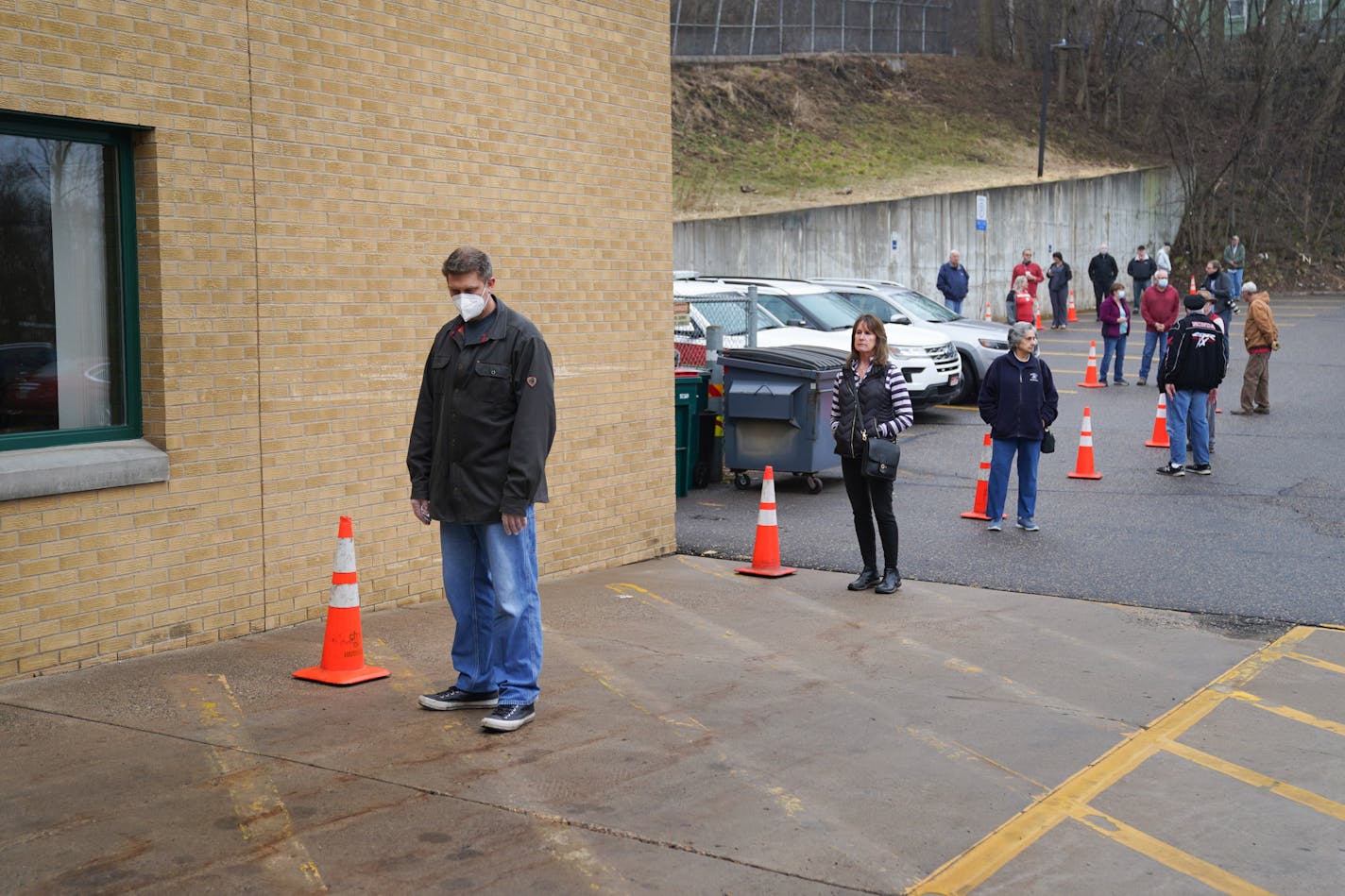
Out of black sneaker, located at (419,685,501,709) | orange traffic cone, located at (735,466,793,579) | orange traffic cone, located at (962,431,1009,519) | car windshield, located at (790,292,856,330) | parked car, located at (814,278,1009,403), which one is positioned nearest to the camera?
black sneaker, located at (419,685,501,709)

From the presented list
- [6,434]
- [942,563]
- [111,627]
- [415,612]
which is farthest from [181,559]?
[942,563]

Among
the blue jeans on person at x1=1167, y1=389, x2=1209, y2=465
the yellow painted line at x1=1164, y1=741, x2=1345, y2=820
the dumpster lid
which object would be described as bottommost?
the yellow painted line at x1=1164, y1=741, x2=1345, y2=820

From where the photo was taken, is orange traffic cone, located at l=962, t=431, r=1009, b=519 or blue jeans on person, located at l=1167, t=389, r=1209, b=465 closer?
orange traffic cone, located at l=962, t=431, r=1009, b=519

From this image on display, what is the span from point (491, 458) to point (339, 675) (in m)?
1.48

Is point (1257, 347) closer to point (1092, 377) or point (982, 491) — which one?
point (1092, 377)

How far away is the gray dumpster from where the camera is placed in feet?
44.0

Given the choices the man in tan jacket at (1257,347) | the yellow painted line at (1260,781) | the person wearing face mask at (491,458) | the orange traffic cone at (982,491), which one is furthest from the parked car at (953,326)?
the person wearing face mask at (491,458)

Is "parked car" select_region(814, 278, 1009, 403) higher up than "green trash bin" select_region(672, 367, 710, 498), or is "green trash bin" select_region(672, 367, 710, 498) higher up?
"parked car" select_region(814, 278, 1009, 403)

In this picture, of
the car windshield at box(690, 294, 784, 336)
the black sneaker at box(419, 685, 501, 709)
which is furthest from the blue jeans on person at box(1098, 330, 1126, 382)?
the black sneaker at box(419, 685, 501, 709)

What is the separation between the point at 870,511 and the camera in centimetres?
955

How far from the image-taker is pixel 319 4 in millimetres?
7707

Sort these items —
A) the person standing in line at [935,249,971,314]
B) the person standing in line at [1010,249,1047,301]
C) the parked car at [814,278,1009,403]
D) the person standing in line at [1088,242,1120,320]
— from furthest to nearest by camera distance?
the person standing in line at [1088,242,1120,320]
the person standing in line at [935,249,971,314]
the person standing in line at [1010,249,1047,301]
the parked car at [814,278,1009,403]

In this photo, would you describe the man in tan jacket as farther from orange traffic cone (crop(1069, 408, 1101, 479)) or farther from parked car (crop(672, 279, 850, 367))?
parked car (crop(672, 279, 850, 367))

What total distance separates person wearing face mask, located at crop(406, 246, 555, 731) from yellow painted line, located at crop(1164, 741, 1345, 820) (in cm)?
279
